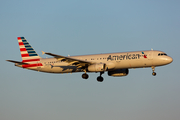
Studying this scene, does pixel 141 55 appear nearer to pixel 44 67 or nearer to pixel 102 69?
pixel 102 69

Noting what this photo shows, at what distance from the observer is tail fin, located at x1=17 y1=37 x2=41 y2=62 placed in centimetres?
6324

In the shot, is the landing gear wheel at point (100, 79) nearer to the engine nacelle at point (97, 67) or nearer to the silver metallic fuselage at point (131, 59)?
the silver metallic fuselage at point (131, 59)

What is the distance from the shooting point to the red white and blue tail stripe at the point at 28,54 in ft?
205

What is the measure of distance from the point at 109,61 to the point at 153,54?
27.8 feet

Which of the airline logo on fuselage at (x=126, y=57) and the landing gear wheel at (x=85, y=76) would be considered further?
the landing gear wheel at (x=85, y=76)

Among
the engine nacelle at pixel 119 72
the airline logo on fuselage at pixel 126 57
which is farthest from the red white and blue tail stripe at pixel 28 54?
the airline logo on fuselage at pixel 126 57

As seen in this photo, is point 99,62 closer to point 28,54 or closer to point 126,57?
point 126,57

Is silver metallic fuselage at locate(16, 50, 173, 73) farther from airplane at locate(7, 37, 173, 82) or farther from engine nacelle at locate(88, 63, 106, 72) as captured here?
engine nacelle at locate(88, 63, 106, 72)

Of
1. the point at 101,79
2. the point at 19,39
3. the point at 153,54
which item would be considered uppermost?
the point at 19,39

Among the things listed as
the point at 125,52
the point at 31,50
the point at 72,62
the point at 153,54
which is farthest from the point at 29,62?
the point at 153,54

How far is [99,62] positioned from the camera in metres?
58.2

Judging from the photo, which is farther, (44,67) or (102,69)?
(44,67)

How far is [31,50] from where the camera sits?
6456 centimetres

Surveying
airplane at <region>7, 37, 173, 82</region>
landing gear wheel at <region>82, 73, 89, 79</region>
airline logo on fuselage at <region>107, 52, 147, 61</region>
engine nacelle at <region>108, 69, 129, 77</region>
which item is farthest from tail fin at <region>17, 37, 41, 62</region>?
airline logo on fuselage at <region>107, 52, 147, 61</region>
